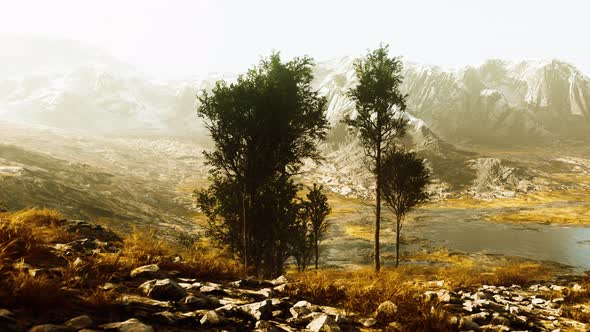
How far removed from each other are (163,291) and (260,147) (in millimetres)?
14694

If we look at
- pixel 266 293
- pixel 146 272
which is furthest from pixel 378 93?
pixel 146 272

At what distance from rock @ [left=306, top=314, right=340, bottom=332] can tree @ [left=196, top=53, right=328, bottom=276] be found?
576 inches

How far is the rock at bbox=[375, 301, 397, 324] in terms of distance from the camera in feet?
21.0

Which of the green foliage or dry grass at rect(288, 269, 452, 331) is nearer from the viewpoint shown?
dry grass at rect(288, 269, 452, 331)

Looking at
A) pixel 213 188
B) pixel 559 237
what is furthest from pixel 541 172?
pixel 213 188

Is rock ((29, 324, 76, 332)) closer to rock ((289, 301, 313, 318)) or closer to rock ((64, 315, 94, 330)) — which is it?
rock ((64, 315, 94, 330))

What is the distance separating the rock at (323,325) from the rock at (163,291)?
2.51 meters

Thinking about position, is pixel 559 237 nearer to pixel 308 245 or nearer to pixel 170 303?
pixel 308 245

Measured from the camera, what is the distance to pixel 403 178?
3161cm

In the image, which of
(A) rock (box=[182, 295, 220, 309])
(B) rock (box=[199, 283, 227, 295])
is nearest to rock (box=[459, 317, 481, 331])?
(A) rock (box=[182, 295, 220, 309])

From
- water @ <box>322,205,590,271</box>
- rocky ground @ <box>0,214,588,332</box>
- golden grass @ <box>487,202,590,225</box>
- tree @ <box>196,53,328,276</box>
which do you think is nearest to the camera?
rocky ground @ <box>0,214,588,332</box>

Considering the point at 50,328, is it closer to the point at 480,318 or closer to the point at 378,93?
the point at 480,318

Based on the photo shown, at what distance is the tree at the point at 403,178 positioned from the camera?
31297 millimetres

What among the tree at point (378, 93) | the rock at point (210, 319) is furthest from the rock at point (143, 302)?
the tree at point (378, 93)
